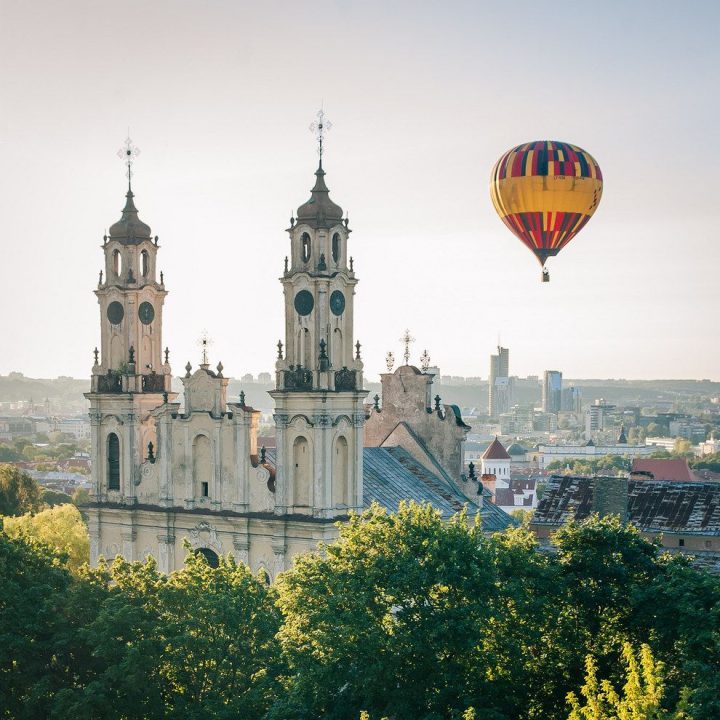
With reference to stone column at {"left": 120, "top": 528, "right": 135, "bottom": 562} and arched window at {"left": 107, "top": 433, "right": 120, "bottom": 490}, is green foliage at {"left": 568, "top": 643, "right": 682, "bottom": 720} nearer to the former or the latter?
stone column at {"left": 120, "top": 528, "right": 135, "bottom": 562}

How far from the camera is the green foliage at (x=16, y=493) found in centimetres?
10712

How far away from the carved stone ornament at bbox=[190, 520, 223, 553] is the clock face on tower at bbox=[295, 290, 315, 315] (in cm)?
965

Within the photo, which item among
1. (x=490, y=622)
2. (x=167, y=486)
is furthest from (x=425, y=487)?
(x=490, y=622)

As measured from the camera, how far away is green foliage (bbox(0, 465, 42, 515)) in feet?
351

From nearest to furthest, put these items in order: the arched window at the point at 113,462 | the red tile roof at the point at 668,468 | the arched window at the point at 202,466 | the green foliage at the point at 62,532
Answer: the arched window at the point at 202,466 < the arched window at the point at 113,462 < the green foliage at the point at 62,532 < the red tile roof at the point at 668,468

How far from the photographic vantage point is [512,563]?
47562mm

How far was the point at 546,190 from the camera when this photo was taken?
71.6 metres

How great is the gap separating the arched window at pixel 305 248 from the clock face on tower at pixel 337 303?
5.89 ft

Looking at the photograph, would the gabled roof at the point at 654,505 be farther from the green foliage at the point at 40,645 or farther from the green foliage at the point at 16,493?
the green foliage at the point at 16,493

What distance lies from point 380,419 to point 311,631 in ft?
96.6

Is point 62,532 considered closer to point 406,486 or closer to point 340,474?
point 406,486

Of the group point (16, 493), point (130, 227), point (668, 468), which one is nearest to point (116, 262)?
point (130, 227)

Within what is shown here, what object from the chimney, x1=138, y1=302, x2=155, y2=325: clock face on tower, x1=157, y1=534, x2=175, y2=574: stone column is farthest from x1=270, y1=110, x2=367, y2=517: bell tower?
the chimney

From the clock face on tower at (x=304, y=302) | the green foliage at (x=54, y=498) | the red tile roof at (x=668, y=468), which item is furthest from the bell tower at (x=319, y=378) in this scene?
the red tile roof at (x=668, y=468)
